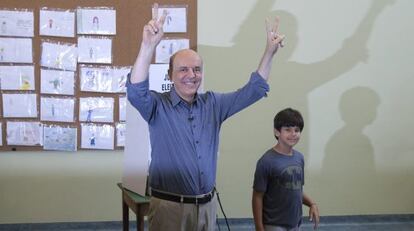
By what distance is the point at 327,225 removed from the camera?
Result: 3.79 m

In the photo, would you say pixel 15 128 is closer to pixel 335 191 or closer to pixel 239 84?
pixel 239 84

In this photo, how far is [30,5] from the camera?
3.43 m

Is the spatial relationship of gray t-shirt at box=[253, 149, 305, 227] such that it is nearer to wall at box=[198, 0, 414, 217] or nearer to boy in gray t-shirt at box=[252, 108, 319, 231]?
boy in gray t-shirt at box=[252, 108, 319, 231]

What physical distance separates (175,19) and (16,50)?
123cm

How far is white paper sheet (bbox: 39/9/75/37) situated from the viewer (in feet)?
11.3

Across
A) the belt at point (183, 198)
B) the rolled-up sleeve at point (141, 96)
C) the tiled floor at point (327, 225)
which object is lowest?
the tiled floor at point (327, 225)

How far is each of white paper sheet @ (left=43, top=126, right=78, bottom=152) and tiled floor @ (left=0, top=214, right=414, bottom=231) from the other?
62 cm

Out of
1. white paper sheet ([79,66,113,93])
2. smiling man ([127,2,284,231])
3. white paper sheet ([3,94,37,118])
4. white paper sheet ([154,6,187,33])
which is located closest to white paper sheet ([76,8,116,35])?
white paper sheet ([79,66,113,93])

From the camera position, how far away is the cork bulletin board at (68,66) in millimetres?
3443

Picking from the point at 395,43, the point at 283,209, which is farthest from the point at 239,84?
the point at 283,209

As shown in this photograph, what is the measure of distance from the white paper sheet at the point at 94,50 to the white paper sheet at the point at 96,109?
0.99 feet

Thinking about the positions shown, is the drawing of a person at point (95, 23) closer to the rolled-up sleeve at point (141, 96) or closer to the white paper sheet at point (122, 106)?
the white paper sheet at point (122, 106)

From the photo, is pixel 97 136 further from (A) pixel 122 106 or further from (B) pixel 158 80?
(B) pixel 158 80

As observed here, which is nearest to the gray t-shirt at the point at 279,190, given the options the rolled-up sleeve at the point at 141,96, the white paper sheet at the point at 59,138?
the rolled-up sleeve at the point at 141,96
